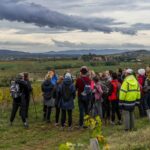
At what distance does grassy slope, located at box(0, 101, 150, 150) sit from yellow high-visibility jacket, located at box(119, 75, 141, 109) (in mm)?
860

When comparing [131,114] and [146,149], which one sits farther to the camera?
[131,114]

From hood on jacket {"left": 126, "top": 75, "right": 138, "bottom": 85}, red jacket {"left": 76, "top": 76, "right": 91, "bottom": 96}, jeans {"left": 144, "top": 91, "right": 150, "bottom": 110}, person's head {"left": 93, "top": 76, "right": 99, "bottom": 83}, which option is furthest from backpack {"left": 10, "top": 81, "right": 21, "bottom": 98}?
jeans {"left": 144, "top": 91, "right": 150, "bottom": 110}

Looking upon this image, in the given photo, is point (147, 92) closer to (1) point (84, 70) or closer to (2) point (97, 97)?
(2) point (97, 97)

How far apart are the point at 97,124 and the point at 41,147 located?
5.71 metres

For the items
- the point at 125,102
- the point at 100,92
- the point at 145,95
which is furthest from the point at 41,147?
the point at 145,95

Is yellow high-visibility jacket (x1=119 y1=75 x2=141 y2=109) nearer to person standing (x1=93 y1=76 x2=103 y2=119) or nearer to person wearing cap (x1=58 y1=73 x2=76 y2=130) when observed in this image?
person wearing cap (x1=58 y1=73 x2=76 y2=130)

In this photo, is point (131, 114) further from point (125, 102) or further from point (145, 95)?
point (145, 95)

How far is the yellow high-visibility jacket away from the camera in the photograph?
13172mm

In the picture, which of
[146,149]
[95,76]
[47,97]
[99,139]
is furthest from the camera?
[47,97]

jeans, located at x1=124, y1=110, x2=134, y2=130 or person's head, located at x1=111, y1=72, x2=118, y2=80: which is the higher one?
person's head, located at x1=111, y1=72, x2=118, y2=80

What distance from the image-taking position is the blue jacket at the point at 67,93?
14969 mm

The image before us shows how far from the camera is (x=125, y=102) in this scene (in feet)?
43.9

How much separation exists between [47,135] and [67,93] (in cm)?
159

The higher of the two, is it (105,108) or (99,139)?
(99,139)
